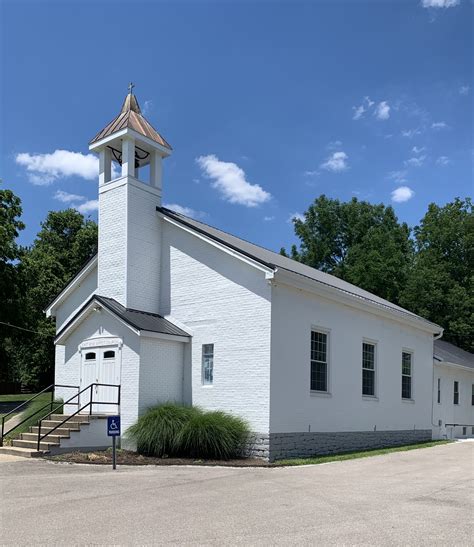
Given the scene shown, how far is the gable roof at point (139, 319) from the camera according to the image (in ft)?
58.0

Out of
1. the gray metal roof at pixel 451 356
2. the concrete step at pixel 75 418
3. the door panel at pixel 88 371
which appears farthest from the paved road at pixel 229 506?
the gray metal roof at pixel 451 356

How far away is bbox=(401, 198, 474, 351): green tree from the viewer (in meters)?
42.0

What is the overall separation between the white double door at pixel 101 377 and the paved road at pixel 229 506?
370cm

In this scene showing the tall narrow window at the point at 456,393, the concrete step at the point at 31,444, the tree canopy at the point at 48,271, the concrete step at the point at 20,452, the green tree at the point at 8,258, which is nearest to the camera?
the concrete step at the point at 20,452

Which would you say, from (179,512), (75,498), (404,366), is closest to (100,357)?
(75,498)

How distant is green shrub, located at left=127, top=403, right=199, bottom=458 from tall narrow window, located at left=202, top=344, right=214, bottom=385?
6.19ft

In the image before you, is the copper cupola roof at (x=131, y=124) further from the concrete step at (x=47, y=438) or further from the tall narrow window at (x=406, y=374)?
the tall narrow window at (x=406, y=374)

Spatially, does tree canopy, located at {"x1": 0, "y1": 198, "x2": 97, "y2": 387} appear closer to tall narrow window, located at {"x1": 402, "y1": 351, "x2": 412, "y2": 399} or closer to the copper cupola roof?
the copper cupola roof

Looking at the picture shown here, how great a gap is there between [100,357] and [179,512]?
34.7 feet

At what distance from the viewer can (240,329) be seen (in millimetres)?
17406

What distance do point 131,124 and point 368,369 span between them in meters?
11.8

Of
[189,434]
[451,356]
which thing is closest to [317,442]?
[189,434]

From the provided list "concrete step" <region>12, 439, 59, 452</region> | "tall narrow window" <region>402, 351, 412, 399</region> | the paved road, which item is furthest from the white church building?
the paved road

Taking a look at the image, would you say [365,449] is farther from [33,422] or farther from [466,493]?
[33,422]
